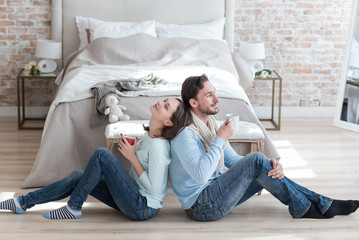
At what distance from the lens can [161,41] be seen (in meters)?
5.66

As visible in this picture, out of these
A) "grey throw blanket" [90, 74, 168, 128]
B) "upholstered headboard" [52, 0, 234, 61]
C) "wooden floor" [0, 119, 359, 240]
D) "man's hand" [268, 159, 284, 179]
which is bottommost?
"wooden floor" [0, 119, 359, 240]

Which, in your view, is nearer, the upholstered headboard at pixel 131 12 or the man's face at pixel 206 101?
the man's face at pixel 206 101

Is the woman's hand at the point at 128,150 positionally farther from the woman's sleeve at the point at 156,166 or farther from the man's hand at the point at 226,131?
the man's hand at the point at 226,131

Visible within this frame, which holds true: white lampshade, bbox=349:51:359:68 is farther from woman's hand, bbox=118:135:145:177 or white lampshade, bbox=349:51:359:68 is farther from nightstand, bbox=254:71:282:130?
woman's hand, bbox=118:135:145:177

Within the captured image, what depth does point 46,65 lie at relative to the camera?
232 inches

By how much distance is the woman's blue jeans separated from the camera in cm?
325

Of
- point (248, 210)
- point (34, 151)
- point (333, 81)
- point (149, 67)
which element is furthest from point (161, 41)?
point (248, 210)

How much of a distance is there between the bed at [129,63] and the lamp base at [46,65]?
24 cm

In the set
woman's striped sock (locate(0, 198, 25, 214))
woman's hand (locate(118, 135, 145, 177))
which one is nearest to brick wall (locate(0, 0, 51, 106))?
woman's striped sock (locate(0, 198, 25, 214))

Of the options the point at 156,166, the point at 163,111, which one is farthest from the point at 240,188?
the point at 163,111

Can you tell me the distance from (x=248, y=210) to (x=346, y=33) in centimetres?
323

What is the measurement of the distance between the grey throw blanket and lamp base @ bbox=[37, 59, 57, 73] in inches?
56.1

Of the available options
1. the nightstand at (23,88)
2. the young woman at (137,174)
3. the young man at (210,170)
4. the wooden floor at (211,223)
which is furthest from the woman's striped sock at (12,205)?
the nightstand at (23,88)

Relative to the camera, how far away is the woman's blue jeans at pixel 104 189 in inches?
128
